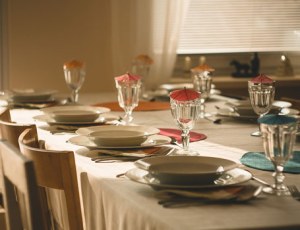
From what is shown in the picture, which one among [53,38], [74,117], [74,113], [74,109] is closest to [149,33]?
[53,38]

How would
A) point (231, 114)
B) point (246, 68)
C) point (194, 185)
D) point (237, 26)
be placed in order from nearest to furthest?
point (194, 185) → point (231, 114) → point (246, 68) → point (237, 26)

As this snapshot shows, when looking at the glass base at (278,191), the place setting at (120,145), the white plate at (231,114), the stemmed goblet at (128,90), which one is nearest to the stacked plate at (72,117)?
the stemmed goblet at (128,90)

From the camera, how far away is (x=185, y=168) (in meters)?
1.61

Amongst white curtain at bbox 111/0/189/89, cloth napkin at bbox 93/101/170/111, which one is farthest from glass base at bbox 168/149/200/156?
white curtain at bbox 111/0/189/89

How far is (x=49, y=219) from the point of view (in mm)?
2137

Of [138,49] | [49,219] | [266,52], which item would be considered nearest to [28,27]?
[138,49]

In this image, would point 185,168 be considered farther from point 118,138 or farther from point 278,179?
point 118,138

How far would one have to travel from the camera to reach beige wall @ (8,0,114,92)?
4.11 metres

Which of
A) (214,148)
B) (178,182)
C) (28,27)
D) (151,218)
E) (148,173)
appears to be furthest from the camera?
(28,27)

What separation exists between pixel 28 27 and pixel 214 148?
7.56 ft

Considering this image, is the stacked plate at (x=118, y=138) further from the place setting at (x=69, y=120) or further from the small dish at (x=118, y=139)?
the place setting at (x=69, y=120)

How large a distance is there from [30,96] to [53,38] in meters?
1.14

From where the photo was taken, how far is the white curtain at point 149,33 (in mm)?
4207

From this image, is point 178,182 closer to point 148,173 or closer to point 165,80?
point 148,173
